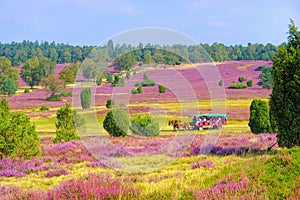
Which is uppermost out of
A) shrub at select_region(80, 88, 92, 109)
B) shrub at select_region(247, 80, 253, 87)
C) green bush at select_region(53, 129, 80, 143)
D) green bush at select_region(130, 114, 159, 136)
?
shrub at select_region(247, 80, 253, 87)

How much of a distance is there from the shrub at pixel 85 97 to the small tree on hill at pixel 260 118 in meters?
12.7

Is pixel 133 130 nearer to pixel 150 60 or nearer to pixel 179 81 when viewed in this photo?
pixel 179 81

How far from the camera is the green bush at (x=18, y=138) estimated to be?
14.2m

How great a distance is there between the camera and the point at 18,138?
14461 mm

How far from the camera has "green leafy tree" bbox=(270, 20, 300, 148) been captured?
12.7m

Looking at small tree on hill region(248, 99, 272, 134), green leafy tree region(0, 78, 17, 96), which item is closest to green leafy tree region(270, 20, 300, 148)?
small tree on hill region(248, 99, 272, 134)

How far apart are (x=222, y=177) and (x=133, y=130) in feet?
46.0

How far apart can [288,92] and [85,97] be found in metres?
7.94

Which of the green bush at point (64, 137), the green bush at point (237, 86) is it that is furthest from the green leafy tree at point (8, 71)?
the green bush at point (64, 137)

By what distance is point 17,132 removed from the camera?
46.9 feet

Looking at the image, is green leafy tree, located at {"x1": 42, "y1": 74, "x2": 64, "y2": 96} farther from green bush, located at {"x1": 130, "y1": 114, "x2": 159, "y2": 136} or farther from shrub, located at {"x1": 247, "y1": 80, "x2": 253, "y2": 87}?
green bush, located at {"x1": 130, "y1": 114, "x2": 159, "y2": 136}

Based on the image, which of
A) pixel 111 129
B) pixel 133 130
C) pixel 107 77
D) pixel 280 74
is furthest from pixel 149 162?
pixel 111 129

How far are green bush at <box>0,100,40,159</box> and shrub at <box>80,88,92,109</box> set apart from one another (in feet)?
7.84

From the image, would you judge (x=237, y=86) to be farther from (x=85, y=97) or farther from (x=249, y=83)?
(x=85, y=97)
